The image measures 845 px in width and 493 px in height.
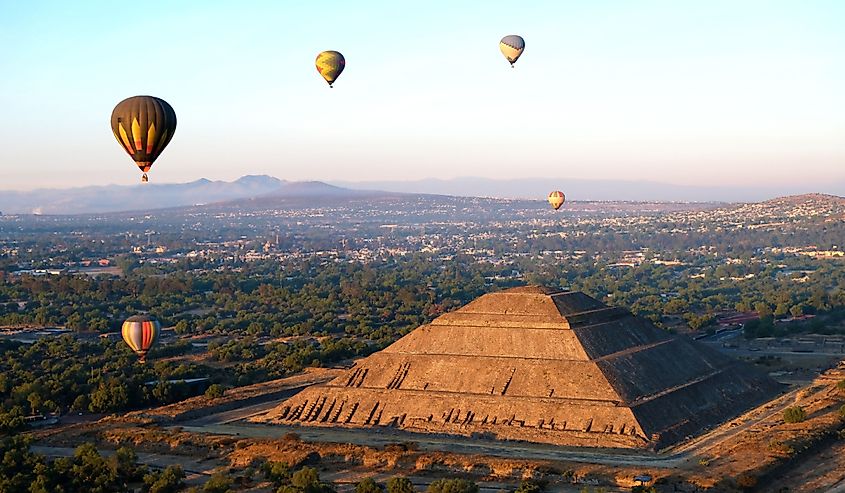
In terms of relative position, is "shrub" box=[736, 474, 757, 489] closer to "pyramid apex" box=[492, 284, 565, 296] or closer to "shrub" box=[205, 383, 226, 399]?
"pyramid apex" box=[492, 284, 565, 296]

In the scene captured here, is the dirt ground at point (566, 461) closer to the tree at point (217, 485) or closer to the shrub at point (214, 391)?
the tree at point (217, 485)

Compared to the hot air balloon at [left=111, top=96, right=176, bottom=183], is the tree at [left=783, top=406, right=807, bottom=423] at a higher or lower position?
lower

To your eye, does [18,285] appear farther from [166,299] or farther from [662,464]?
[662,464]

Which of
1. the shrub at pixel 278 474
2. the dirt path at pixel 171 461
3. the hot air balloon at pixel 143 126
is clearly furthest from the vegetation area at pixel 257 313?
the shrub at pixel 278 474

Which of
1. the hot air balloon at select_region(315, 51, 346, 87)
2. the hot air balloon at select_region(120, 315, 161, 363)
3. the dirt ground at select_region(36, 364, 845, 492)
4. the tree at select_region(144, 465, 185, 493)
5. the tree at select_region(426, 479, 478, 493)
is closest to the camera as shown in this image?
the tree at select_region(426, 479, 478, 493)

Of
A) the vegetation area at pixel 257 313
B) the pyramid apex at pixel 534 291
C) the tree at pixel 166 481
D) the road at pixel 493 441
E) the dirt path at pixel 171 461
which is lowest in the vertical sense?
the vegetation area at pixel 257 313

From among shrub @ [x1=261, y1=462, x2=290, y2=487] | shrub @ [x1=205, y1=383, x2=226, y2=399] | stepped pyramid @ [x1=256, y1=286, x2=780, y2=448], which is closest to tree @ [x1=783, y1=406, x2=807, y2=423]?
stepped pyramid @ [x1=256, y1=286, x2=780, y2=448]

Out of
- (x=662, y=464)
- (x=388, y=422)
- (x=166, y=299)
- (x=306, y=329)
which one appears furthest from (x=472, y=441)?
(x=166, y=299)
